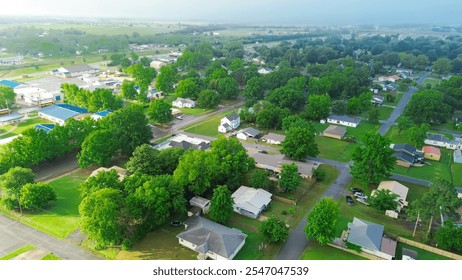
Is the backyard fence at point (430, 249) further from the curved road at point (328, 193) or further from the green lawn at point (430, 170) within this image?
the green lawn at point (430, 170)

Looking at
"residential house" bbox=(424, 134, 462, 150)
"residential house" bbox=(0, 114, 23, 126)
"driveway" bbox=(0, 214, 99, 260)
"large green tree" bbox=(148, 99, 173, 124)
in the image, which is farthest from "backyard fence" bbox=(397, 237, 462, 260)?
"residential house" bbox=(0, 114, 23, 126)

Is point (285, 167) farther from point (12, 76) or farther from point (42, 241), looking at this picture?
point (12, 76)

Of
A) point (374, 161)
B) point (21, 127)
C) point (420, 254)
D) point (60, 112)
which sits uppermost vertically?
point (374, 161)

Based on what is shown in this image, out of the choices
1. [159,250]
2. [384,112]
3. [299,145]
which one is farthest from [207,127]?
[384,112]

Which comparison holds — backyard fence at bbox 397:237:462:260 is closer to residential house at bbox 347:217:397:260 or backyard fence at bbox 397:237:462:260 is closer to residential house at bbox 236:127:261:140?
residential house at bbox 347:217:397:260

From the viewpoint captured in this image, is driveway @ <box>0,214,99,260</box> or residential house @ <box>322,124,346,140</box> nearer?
driveway @ <box>0,214,99,260</box>

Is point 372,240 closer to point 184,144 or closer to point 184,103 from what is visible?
point 184,144
